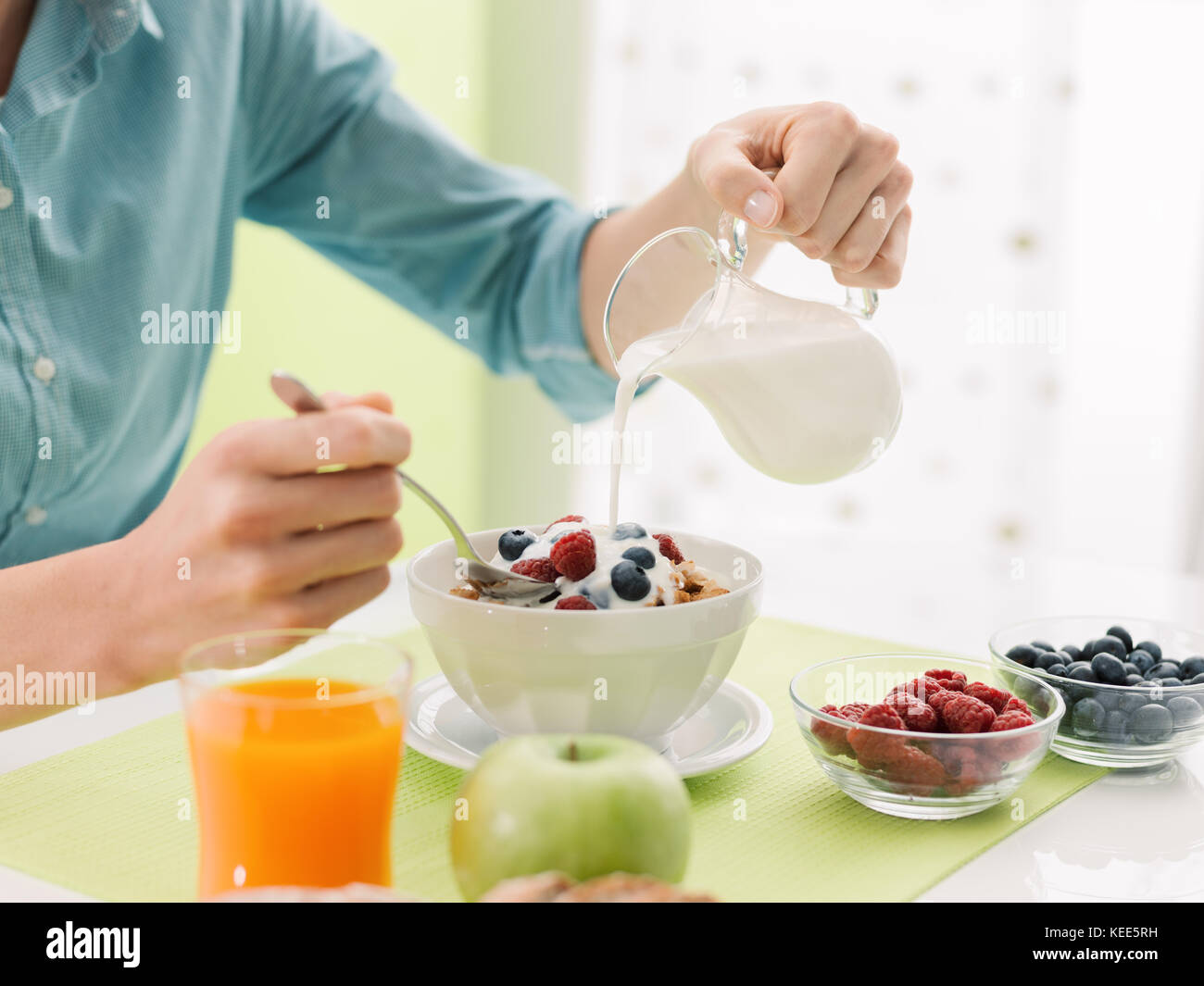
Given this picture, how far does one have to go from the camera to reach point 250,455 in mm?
795

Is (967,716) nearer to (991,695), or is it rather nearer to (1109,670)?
(991,695)

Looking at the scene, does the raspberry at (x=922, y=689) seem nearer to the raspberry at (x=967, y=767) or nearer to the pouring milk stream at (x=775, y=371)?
the raspberry at (x=967, y=767)

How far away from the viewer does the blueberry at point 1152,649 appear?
1.00 metres

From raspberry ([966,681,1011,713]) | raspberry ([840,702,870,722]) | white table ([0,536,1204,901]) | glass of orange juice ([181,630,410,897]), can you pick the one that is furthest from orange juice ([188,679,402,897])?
raspberry ([966,681,1011,713])

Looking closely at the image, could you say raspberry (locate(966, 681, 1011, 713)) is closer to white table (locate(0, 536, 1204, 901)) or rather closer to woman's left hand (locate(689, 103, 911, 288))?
white table (locate(0, 536, 1204, 901))

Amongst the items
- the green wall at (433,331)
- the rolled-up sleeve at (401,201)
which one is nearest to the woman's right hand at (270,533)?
the rolled-up sleeve at (401,201)

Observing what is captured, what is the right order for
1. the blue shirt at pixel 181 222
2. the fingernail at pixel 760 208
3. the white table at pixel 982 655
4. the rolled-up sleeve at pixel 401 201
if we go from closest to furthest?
Result: the white table at pixel 982 655 → the fingernail at pixel 760 208 → the blue shirt at pixel 181 222 → the rolled-up sleeve at pixel 401 201

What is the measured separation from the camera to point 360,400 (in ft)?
2.87

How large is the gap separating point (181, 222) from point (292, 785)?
946mm

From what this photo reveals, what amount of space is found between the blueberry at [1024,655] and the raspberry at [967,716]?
6.5 inches

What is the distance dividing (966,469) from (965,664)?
A: 5.63 feet

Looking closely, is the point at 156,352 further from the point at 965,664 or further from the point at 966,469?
the point at 966,469
